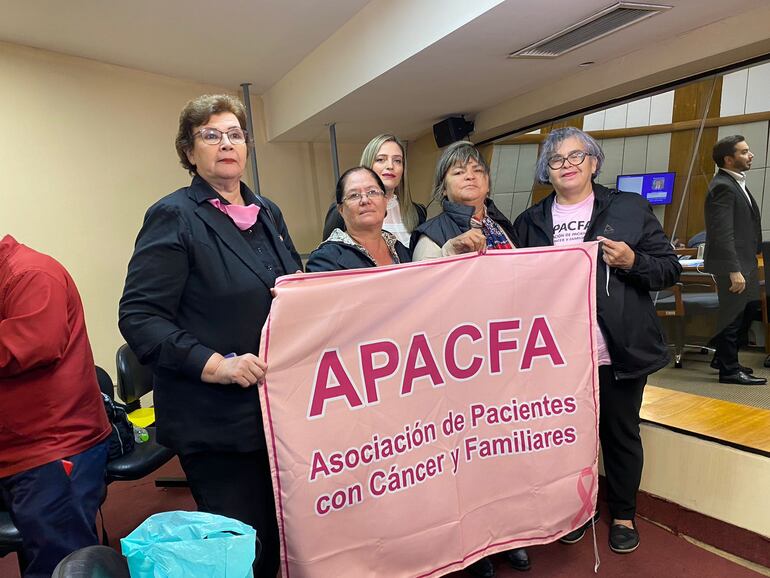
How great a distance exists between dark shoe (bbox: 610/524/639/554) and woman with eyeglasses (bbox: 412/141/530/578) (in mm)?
355

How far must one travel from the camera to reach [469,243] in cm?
161

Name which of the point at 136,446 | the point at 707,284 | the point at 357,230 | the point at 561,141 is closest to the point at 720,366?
the point at 707,284

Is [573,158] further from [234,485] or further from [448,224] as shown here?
[234,485]

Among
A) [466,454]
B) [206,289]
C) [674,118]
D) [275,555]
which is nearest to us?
[206,289]

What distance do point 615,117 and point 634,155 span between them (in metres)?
0.29

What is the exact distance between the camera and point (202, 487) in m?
1.30

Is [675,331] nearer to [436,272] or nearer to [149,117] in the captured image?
[436,272]

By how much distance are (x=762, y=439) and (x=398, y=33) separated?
2640 millimetres

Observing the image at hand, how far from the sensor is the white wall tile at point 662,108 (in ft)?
10.6

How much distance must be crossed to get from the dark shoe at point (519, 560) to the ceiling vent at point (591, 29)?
2387mm

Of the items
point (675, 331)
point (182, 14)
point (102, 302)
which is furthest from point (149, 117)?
point (675, 331)

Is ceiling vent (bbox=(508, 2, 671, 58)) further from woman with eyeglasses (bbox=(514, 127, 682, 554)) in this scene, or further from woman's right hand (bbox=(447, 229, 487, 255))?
woman's right hand (bbox=(447, 229, 487, 255))

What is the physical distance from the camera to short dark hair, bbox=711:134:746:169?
2.95m

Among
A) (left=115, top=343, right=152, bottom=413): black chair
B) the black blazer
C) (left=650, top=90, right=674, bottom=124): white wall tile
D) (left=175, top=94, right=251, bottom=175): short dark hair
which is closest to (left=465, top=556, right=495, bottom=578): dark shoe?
the black blazer
